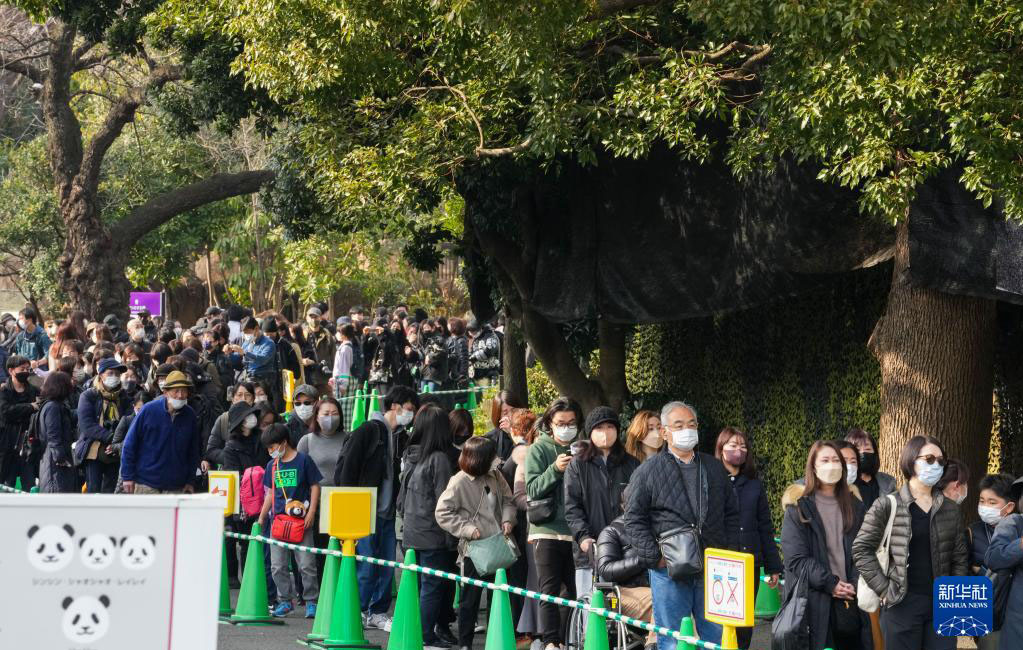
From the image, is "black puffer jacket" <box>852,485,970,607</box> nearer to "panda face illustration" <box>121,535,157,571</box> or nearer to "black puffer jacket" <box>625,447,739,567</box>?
"black puffer jacket" <box>625,447,739,567</box>

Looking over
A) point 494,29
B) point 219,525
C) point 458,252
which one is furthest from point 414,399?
point 219,525

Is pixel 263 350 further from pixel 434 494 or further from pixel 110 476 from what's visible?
pixel 434 494

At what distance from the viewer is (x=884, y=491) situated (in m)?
10.2

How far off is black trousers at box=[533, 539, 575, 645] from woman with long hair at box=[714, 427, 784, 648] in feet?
4.40

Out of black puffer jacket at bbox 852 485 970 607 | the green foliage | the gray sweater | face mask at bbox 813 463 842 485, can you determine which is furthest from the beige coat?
the green foliage

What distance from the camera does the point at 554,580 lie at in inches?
409

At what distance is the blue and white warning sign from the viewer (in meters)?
8.46

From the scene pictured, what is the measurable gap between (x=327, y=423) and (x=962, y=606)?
620cm

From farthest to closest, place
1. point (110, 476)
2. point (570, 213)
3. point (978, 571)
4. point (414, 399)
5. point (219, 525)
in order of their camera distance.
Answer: point (570, 213), point (110, 476), point (414, 399), point (978, 571), point (219, 525)

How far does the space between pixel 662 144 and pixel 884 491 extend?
6.09 m

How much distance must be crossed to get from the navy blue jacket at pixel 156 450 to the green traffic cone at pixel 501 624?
419 cm

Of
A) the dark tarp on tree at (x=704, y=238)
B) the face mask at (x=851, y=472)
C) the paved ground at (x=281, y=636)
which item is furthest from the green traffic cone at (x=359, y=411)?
the face mask at (x=851, y=472)

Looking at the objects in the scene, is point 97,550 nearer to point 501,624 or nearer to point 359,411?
point 501,624

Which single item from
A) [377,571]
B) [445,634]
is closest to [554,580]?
[445,634]
